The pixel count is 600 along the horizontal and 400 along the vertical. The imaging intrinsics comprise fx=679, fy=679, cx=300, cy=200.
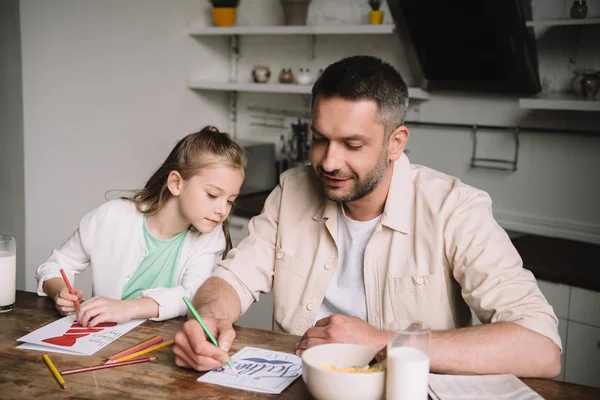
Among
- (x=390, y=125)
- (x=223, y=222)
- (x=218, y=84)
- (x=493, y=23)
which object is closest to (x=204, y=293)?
(x=223, y=222)

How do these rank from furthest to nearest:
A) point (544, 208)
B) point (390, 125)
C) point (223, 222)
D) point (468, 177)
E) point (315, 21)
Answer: point (315, 21), point (468, 177), point (544, 208), point (223, 222), point (390, 125)

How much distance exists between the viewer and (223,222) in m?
2.22

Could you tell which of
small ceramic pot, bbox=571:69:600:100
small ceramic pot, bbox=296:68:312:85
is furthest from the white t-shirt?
small ceramic pot, bbox=296:68:312:85

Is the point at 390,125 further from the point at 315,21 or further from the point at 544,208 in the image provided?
the point at 315,21

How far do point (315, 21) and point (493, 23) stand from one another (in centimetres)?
122

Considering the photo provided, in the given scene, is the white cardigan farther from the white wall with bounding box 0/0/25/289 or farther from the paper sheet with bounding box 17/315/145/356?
the white wall with bounding box 0/0/25/289

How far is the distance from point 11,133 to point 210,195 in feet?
5.98

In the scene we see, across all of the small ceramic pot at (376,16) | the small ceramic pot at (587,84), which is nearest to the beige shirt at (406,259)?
the small ceramic pot at (587,84)

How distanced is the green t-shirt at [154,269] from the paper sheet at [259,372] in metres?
0.66

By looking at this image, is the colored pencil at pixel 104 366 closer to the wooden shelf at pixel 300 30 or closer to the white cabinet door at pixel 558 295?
the white cabinet door at pixel 558 295

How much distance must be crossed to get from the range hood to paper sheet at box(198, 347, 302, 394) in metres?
2.00

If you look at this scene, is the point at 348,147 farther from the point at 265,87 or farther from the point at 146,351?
the point at 265,87

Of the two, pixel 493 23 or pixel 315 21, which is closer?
pixel 493 23

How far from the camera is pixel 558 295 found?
2.64 m
